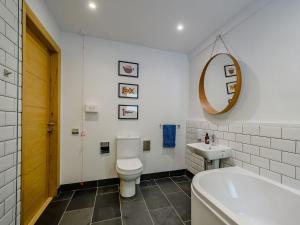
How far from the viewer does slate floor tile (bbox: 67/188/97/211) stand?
177 centimetres

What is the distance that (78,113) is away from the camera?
216 cm

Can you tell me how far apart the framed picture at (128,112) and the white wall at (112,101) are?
0.08 metres

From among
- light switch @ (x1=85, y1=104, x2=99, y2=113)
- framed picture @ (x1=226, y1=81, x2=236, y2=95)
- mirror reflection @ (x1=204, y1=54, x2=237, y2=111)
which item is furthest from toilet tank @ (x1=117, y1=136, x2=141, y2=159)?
framed picture @ (x1=226, y1=81, x2=236, y2=95)

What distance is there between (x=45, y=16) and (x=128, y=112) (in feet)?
5.18

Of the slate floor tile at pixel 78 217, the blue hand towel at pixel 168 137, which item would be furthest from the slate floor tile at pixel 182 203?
the slate floor tile at pixel 78 217

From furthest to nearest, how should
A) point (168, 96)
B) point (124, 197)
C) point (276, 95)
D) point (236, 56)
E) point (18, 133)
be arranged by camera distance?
point (168, 96) → point (124, 197) → point (236, 56) → point (276, 95) → point (18, 133)

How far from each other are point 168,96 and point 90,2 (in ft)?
5.74

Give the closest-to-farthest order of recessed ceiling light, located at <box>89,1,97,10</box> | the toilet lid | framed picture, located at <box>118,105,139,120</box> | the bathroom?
the bathroom → recessed ceiling light, located at <box>89,1,97,10</box> → the toilet lid → framed picture, located at <box>118,105,139,120</box>

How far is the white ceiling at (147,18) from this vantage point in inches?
63.2

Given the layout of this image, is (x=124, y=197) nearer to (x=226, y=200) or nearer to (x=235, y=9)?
(x=226, y=200)

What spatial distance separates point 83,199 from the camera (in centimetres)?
191

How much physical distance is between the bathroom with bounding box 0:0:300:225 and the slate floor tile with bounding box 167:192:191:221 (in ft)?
0.06

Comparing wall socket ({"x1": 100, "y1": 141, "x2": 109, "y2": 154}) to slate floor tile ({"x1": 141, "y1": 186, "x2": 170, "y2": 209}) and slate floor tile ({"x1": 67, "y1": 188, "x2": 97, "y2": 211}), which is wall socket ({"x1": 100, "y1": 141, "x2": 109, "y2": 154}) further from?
slate floor tile ({"x1": 141, "y1": 186, "x2": 170, "y2": 209})

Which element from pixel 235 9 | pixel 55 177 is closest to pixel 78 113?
pixel 55 177
